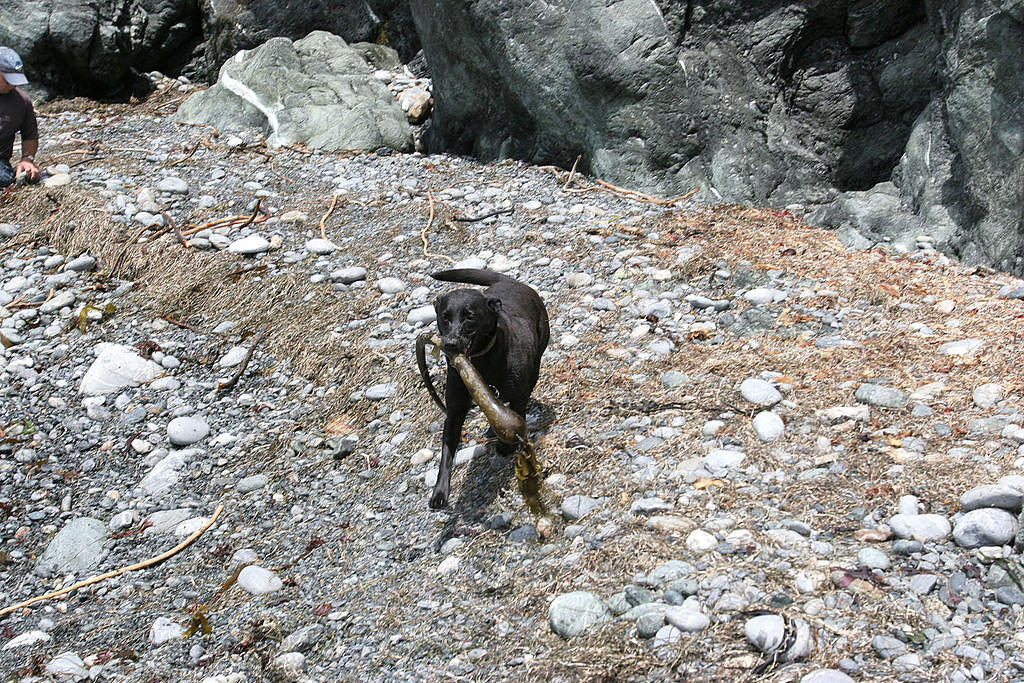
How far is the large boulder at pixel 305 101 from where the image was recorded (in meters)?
10.1

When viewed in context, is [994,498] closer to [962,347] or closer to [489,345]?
[962,347]

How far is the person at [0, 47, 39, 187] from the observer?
27.9 feet

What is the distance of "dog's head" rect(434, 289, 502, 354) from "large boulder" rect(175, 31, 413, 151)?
6.12 m

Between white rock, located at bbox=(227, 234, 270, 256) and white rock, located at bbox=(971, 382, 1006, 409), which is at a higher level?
white rock, located at bbox=(971, 382, 1006, 409)

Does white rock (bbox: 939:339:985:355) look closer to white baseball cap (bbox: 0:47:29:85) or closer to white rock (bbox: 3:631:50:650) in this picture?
white rock (bbox: 3:631:50:650)

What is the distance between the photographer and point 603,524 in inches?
163

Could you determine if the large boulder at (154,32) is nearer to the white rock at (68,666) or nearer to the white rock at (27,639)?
the white rock at (27,639)

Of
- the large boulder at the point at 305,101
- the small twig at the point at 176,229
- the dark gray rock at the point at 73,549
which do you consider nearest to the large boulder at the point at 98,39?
the large boulder at the point at 305,101

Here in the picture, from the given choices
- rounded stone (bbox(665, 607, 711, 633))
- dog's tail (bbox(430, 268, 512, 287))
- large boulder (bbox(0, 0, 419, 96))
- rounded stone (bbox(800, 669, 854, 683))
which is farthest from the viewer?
large boulder (bbox(0, 0, 419, 96))

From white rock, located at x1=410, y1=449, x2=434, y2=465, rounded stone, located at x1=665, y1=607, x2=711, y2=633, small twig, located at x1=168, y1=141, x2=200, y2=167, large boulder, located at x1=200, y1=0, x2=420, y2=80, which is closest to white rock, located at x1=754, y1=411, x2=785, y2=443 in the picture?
rounded stone, located at x1=665, y1=607, x2=711, y2=633

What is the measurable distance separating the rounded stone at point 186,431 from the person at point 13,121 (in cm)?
414

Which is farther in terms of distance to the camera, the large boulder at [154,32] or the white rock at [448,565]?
the large boulder at [154,32]

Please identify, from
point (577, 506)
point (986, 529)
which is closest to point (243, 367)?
point (577, 506)

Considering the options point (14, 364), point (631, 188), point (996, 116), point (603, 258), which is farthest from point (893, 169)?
point (14, 364)
